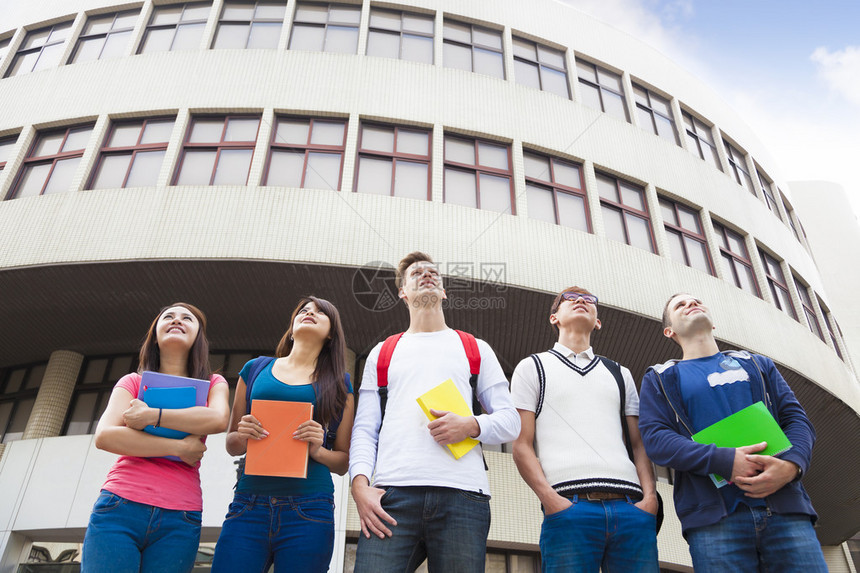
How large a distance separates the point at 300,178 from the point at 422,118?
7.79 ft

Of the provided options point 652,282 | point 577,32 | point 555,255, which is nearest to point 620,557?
point 555,255

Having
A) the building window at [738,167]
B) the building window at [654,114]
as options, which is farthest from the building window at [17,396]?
the building window at [738,167]

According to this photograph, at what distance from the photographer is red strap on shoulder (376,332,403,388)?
282 centimetres

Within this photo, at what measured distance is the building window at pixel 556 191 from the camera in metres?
9.70

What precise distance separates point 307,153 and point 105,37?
5.27m

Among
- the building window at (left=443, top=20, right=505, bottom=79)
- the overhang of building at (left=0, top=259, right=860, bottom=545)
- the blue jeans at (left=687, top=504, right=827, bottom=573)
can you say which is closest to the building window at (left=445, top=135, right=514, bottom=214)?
the overhang of building at (left=0, top=259, right=860, bottom=545)

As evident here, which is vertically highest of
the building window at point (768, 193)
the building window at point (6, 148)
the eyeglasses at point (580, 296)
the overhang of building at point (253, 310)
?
the building window at point (768, 193)

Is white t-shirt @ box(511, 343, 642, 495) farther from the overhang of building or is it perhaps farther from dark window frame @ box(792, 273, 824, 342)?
dark window frame @ box(792, 273, 824, 342)

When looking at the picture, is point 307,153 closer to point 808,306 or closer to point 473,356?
point 473,356

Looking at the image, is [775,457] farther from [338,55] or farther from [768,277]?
[768,277]

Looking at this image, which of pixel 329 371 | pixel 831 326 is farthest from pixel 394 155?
pixel 831 326

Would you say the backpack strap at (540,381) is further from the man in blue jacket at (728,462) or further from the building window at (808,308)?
the building window at (808,308)

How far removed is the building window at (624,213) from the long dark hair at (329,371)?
25.4 feet

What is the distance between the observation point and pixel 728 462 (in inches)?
102
